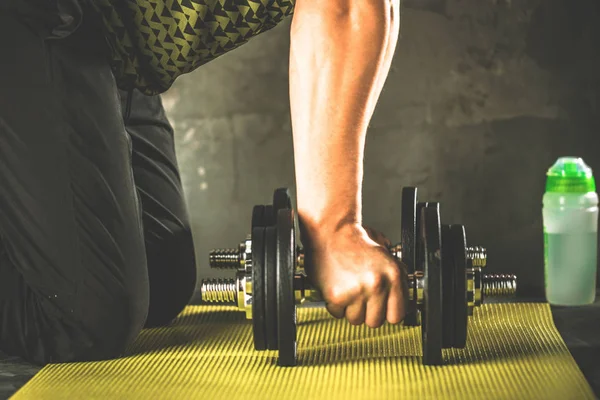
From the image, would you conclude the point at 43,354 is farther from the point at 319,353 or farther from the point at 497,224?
the point at 497,224

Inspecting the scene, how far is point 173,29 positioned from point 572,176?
3.19ft

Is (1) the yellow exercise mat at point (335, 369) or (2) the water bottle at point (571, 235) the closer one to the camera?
(1) the yellow exercise mat at point (335, 369)

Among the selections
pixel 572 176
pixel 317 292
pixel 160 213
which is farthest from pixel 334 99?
pixel 572 176

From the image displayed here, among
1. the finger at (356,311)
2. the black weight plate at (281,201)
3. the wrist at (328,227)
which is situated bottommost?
the finger at (356,311)

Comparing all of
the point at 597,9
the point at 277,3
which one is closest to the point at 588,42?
the point at 597,9

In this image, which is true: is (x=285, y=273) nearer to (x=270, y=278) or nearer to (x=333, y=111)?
(x=270, y=278)

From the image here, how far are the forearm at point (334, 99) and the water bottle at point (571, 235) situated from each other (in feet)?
2.44

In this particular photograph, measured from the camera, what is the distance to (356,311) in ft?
4.15

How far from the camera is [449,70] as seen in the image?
6.86 ft

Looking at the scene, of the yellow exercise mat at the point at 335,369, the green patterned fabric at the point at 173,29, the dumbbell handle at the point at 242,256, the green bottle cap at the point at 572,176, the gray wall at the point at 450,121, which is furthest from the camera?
the gray wall at the point at 450,121

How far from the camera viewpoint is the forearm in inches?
51.8

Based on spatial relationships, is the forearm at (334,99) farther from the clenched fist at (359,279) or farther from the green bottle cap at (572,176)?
the green bottle cap at (572,176)

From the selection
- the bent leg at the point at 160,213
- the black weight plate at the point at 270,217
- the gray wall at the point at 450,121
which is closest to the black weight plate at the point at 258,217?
the black weight plate at the point at 270,217

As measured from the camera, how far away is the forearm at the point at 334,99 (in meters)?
1.32
